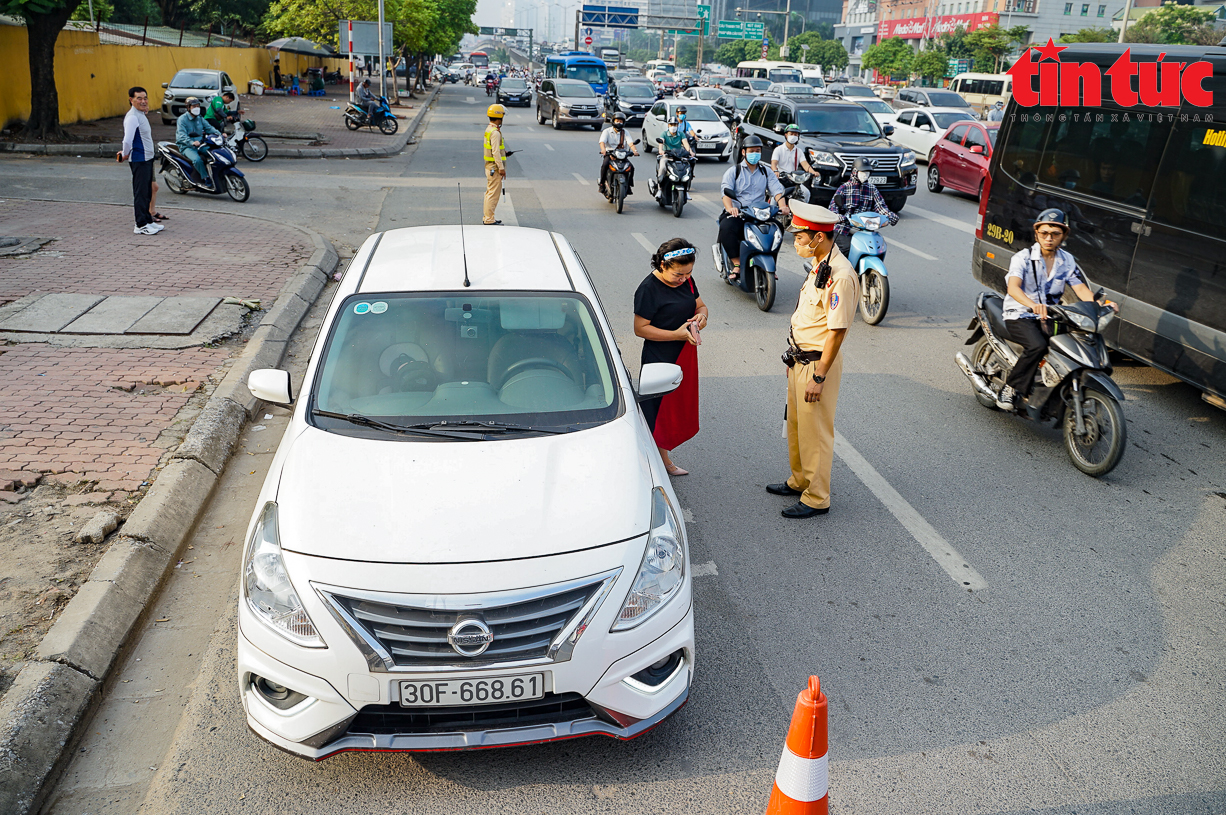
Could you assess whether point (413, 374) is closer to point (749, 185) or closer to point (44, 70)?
point (749, 185)

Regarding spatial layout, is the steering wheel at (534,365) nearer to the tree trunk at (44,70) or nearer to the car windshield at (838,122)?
the car windshield at (838,122)

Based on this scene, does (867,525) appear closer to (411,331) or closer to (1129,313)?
(411,331)

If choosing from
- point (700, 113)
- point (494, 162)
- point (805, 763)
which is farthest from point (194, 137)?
point (805, 763)

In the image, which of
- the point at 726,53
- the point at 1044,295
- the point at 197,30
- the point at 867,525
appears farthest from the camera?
the point at 726,53

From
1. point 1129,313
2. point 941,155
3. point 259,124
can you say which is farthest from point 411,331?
point 259,124

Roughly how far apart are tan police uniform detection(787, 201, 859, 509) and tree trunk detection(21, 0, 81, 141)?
19.9 m

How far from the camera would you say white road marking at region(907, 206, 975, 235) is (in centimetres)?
1535

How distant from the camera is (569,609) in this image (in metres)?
3.01

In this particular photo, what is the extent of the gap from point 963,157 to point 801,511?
51.0 feet

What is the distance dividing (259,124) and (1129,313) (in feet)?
90.5

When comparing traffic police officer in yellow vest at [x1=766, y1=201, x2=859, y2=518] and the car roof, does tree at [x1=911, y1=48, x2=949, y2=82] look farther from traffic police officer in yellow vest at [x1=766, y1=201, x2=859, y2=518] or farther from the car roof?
the car roof

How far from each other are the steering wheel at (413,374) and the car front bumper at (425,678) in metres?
1.14

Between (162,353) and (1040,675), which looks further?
(162,353)

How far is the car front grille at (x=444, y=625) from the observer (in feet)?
9.59
